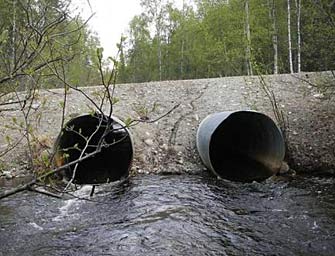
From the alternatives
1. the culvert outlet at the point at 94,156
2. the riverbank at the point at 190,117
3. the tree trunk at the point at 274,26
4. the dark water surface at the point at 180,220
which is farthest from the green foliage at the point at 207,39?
the culvert outlet at the point at 94,156

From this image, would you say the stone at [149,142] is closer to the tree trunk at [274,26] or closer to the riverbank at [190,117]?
the riverbank at [190,117]

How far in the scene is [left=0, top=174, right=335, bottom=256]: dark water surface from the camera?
4023 mm

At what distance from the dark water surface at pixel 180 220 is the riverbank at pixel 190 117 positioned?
2.93 feet

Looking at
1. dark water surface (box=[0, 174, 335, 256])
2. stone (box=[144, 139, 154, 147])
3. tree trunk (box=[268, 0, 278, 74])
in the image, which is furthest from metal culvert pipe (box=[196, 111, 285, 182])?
tree trunk (box=[268, 0, 278, 74])

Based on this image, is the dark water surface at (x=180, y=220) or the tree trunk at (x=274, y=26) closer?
the dark water surface at (x=180, y=220)

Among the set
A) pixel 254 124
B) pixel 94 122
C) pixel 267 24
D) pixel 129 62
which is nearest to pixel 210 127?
pixel 254 124

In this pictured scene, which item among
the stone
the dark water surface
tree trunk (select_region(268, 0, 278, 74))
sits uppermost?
tree trunk (select_region(268, 0, 278, 74))

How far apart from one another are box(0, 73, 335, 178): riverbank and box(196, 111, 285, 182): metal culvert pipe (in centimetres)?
53

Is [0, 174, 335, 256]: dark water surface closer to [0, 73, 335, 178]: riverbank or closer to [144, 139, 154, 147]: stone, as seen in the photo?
[0, 73, 335, 178]: riverbank

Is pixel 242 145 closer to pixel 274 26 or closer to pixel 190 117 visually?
pixel 190 117

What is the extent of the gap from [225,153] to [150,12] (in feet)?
63.8

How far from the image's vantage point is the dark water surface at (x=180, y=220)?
4.02 meters

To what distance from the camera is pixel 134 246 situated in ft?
13.2

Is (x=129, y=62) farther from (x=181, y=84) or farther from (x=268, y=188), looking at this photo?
(x=268, y=188)
